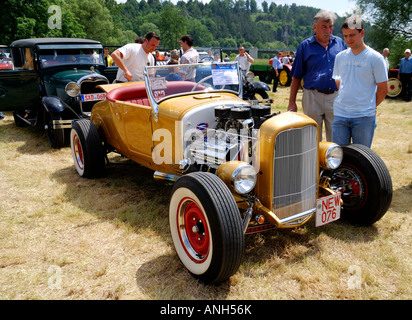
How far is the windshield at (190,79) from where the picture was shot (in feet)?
12.5

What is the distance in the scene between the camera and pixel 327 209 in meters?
2.83

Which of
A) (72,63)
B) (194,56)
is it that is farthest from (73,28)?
(194,56)

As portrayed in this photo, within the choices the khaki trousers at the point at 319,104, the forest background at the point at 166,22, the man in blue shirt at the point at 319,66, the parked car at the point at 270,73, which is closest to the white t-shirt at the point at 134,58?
the man in blue shirt at the point at 319,66

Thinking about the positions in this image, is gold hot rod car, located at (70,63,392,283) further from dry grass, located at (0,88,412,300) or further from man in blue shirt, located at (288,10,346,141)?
man in blue shirt, located at (288,10,346,141)

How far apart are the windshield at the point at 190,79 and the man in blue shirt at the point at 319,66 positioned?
2.55 ft

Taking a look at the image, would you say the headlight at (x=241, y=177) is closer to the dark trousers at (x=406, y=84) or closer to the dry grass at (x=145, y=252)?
the dry grass at (x=145, y=252)

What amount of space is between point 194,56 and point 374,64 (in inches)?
154

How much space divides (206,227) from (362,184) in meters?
1.62

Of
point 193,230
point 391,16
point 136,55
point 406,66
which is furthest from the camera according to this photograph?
point 391,16

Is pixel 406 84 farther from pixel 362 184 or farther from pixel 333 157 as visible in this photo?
pixel 333 157

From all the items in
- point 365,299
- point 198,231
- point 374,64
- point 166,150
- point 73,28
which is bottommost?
point 365,299

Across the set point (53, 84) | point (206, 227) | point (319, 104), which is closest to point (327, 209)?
point (206, 227)

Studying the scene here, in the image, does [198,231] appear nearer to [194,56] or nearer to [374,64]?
[374,64]

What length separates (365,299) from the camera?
240 centimetres
